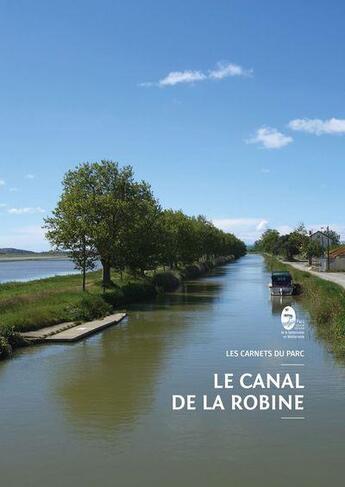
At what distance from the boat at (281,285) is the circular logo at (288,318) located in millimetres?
11514

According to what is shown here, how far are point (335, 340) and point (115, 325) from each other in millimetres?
15134

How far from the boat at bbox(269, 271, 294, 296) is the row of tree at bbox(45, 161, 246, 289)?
1275 centimetres

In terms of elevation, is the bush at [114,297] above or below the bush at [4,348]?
above

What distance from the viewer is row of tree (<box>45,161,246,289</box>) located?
51531 millimetres

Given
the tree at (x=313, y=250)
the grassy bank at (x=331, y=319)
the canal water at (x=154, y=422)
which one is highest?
the tree at (x=313, y=250)

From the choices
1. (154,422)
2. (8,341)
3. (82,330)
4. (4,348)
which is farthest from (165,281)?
(154,422)

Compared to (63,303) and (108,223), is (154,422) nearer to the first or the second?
(63,303)

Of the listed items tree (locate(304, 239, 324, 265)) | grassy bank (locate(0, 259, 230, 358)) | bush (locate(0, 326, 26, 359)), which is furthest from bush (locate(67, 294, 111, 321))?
tree (locate(304, 239, 324, 265))

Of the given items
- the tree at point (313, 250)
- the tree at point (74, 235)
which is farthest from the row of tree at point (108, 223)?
the tree at point (313, 250)

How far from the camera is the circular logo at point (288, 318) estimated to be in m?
39.3

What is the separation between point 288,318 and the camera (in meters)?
42.8

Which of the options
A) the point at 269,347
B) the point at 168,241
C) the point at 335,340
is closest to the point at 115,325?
the point at 269,347

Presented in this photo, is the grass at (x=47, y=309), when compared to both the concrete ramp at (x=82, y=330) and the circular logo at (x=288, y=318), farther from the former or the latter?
the circular logo at (x=288, y=318)

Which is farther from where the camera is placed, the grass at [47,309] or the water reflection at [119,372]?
the grass at [47,309]
